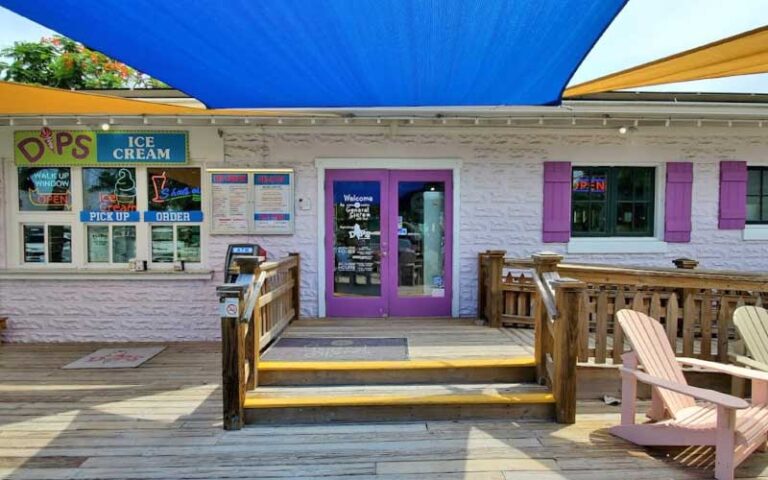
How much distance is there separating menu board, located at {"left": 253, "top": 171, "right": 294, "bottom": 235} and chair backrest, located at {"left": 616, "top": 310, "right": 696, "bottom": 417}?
157 inches

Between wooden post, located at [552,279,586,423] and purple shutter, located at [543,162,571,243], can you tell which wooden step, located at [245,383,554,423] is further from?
purple shutter, located at [543,162,571,243]

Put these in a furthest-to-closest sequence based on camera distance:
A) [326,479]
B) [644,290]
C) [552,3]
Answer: [644,290]
[326,479]
[552,3]

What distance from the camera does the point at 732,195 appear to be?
230 inches

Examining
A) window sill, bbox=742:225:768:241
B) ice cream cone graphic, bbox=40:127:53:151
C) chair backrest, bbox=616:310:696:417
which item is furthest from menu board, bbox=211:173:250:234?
window sill, bbox=742:225:768:241

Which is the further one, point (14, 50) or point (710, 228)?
point (14, 50)

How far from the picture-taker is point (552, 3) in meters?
2.37

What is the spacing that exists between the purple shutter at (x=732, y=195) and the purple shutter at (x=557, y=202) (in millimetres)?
2040

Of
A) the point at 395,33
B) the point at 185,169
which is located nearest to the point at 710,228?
the point at 395,33

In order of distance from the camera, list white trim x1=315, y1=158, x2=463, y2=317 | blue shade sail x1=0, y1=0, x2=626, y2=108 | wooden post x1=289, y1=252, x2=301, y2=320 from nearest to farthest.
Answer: blue shade sail x1=0, y1=0, x2=626, y2=108 < wooden post x1=289, y1=252, x2=301, y2=320 < white trim x1=315, y1=158, x2=463, y2=317

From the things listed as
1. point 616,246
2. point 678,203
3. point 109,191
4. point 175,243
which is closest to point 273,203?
point 175,243

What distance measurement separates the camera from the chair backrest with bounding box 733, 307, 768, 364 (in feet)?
11.3

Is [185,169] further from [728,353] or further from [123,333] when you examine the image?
[728,353]

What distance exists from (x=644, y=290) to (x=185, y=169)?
5889 millimetres

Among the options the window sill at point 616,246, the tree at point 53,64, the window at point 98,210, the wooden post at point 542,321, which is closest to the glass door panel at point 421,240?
the window sill at point 616,246
